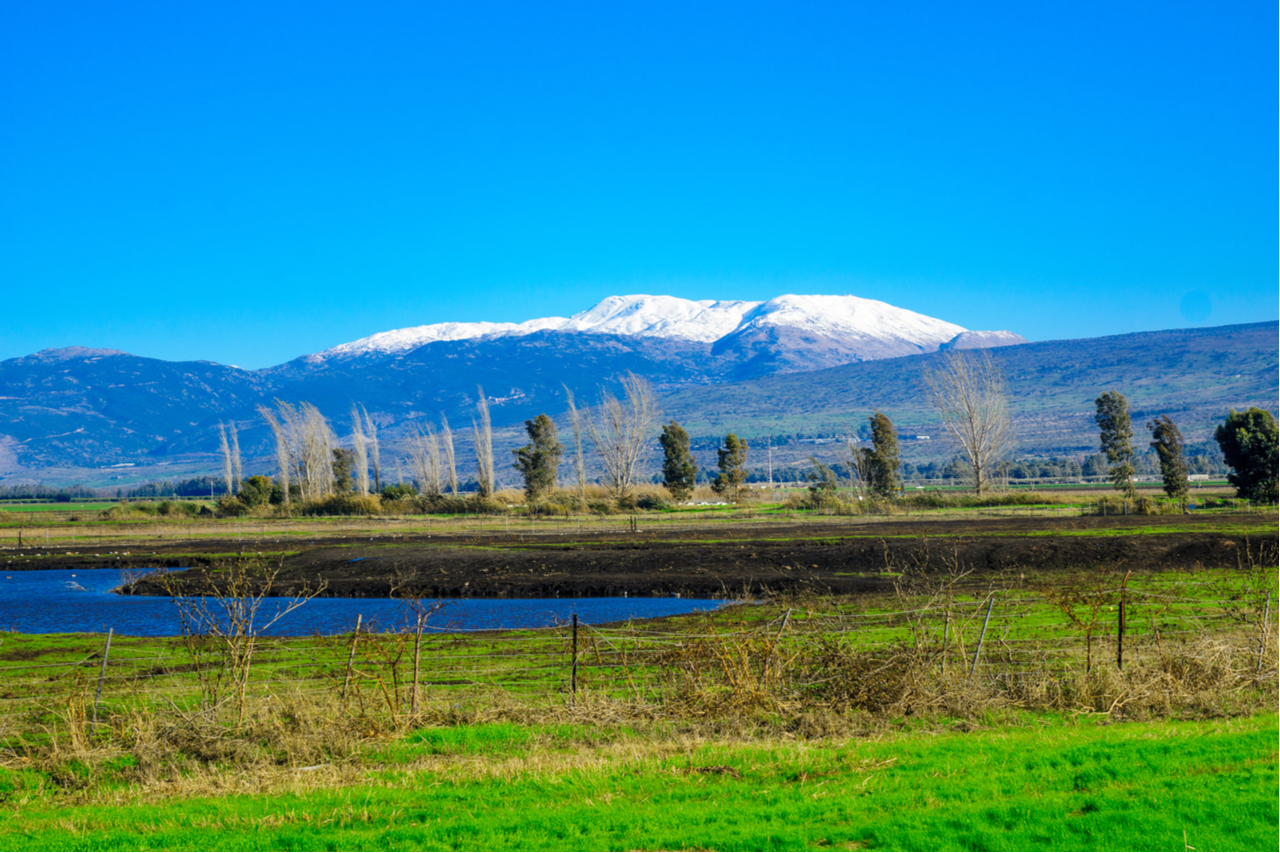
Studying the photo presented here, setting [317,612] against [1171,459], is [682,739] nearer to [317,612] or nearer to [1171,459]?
[317,612]

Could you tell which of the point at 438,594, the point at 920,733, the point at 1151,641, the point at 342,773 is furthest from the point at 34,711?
the point at 438,594

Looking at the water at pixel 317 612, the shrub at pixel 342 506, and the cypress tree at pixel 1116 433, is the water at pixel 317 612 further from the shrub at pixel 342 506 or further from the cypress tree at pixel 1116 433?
the cypress tree at pixel 1116 433

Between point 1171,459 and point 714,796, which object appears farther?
point 1171,459

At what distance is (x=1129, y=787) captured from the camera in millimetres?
9188

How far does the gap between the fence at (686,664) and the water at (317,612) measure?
706cm

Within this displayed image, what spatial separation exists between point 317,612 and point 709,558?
1664 centimetres

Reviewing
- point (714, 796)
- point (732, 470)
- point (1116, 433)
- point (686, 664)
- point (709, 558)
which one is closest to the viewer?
point (714, 796)

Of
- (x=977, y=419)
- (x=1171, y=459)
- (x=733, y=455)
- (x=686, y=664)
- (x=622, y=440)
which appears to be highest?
(x=977, y=419)

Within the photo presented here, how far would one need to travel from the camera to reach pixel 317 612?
33594 millimetres

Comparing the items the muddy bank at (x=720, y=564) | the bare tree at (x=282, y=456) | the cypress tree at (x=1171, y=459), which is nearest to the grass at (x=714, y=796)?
the muddy bank at (x=720, y=564)

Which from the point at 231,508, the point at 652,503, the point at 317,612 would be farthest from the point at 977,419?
the point at 317,612

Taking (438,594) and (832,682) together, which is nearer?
(832,682)

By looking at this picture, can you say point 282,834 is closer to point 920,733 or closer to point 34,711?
point 920,733

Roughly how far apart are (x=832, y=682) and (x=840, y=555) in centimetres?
2758
